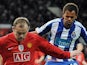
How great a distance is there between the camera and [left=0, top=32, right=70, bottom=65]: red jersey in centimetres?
635

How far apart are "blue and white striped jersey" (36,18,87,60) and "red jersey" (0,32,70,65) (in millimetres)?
970

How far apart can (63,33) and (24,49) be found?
3.97 feet

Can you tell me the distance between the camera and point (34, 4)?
59.6 ft

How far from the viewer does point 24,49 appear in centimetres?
638

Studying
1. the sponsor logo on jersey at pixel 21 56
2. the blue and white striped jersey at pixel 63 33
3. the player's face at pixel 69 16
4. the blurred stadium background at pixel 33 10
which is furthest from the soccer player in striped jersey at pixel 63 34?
the blurred stadium background at pixel 33 10

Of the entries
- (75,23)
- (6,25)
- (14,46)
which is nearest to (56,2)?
(6,25)

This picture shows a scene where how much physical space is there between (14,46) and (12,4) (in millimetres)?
11756

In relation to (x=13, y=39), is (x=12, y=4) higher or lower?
higher

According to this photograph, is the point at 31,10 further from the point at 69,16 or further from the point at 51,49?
the point at 51,49

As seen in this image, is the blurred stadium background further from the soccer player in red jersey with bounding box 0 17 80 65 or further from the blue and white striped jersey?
the soccer player in red jersey with bounding box 0 17 80 65

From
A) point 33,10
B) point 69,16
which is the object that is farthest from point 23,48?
point 33,10

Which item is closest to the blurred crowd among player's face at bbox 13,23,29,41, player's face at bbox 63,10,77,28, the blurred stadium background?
the blurred stadium background

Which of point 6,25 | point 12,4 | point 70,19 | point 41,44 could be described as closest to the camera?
point 41,44

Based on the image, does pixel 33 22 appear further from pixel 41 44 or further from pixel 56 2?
pixel 41 44
